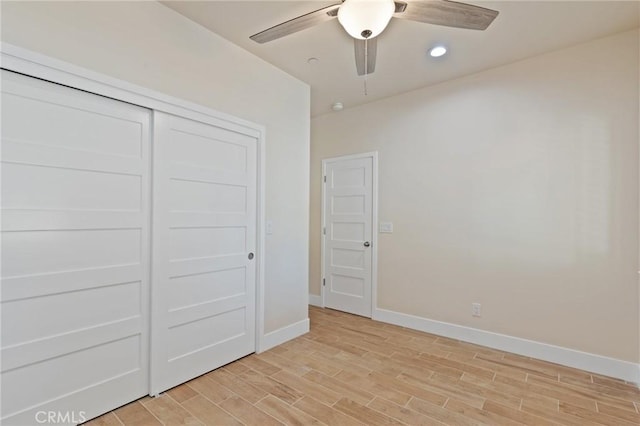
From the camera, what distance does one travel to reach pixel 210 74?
2496 mm

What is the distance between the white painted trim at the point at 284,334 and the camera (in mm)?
2928

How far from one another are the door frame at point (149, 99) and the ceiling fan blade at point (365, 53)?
1.17 meters

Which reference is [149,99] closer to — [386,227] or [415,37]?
[415,37]

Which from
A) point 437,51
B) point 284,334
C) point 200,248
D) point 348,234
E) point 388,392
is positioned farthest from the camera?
point 348,234

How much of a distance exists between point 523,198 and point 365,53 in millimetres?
2114

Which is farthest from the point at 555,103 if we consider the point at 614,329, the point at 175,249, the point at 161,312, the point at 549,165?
the point at 161,312

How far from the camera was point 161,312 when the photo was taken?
219 cm

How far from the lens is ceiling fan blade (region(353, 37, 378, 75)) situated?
6.36 feet

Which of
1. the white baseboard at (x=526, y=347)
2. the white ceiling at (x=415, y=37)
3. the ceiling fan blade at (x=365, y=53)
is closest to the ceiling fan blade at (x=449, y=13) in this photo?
the ceiling fan blade at (x=365, y=53)

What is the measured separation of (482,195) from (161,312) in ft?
10.4

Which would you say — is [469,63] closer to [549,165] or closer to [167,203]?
[549,165]

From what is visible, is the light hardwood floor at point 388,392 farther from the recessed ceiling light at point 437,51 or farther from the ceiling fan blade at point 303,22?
the recessed ceiling light at point 437,51

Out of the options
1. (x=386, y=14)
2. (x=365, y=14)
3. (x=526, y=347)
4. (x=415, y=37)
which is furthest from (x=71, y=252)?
(x=526, y=347)

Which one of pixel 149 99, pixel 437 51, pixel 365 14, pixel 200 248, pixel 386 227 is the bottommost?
pixel 200 248
